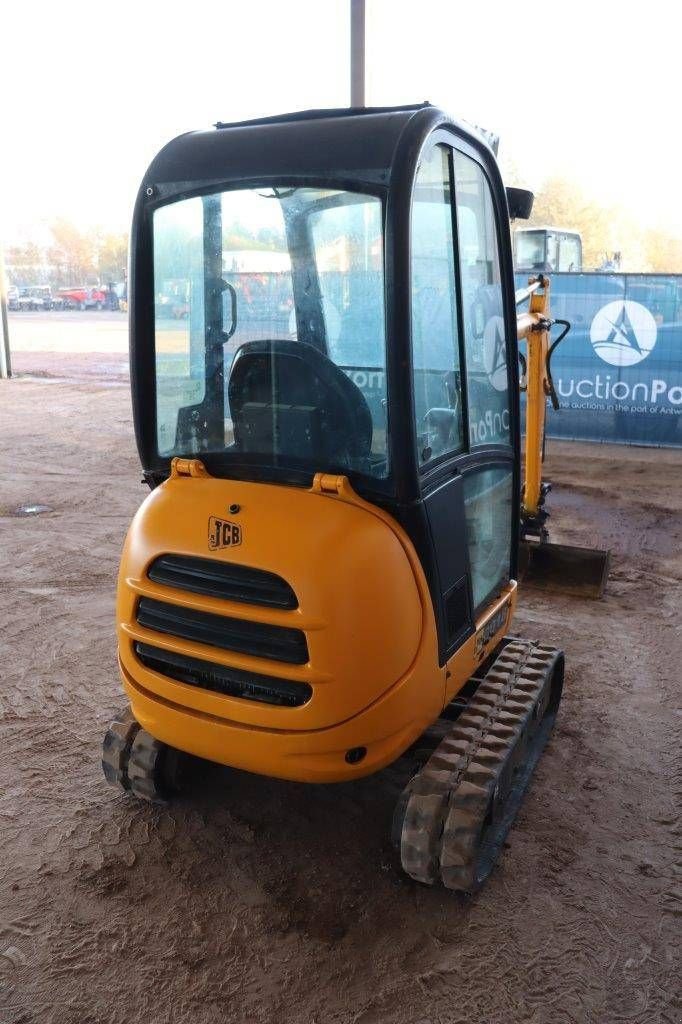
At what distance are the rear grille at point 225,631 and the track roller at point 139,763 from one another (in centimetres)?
61

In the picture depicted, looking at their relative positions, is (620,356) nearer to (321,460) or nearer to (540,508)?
(540,508)

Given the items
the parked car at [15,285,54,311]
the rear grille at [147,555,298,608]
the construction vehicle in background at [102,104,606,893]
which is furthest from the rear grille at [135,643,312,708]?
the parked car at [15,285,54,311]

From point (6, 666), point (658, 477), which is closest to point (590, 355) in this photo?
point (658, 477)

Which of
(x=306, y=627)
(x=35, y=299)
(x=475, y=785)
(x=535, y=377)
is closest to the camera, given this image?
(x=306, y=627)

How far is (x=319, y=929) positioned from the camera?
2830 millimetres

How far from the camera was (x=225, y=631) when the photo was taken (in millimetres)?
2811

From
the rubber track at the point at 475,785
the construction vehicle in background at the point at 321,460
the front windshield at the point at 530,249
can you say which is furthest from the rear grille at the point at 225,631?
the front windshield at the point at 530,249

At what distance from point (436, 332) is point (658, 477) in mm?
6932

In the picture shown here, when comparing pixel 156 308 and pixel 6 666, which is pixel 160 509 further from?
pixel 6 666

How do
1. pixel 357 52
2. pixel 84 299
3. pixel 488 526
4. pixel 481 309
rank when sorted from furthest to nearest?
pixel 84 299
pixel 357 52
pixel 488 526
pixel 481 309

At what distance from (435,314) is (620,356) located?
327 inches

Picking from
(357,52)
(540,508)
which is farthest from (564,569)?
(357,52)

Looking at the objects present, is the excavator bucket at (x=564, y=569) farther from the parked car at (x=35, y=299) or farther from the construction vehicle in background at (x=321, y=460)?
the parked car at (x=35, y=299)

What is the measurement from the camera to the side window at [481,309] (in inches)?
122
